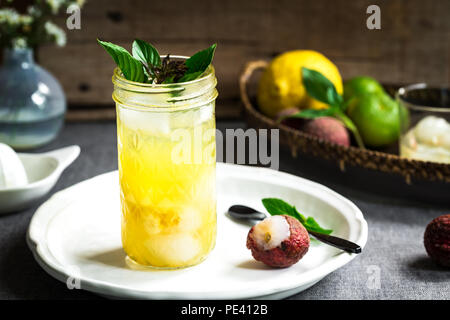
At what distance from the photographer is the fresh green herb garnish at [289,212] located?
80 cm

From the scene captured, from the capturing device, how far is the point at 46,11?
1.21 metres

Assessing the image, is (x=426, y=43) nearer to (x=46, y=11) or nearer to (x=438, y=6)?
(x=438, y=6)

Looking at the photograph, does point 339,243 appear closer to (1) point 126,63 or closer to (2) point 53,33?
(1) point 126,63

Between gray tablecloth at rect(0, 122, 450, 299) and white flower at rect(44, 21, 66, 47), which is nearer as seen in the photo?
gray tablecloth at rect(0, 122, 450, 299)

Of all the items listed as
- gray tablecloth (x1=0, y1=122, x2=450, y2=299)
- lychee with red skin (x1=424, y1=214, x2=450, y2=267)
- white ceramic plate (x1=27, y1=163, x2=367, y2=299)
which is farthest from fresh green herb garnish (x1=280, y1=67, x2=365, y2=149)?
lychee with red skin (x1=424, y1=214, x2=450, y2=267)

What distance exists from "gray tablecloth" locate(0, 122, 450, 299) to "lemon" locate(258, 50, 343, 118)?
0.16 metres

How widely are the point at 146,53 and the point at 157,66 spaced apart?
19 millimetres

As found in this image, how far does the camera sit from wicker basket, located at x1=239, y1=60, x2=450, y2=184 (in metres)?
0.93

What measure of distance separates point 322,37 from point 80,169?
25.6 inches

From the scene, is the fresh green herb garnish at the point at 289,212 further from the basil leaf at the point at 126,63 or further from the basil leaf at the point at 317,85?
the basil leaf at the point at 317,85

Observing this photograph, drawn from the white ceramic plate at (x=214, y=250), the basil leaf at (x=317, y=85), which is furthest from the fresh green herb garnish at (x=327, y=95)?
the white ceramic plate at (x=214, y=250)

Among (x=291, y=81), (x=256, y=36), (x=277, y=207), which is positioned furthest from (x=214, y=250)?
(x=256, y=36)

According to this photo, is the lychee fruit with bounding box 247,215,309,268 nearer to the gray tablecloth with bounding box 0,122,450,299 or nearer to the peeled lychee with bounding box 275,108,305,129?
the gray tablecloth with bounding box 0,122,450,299
